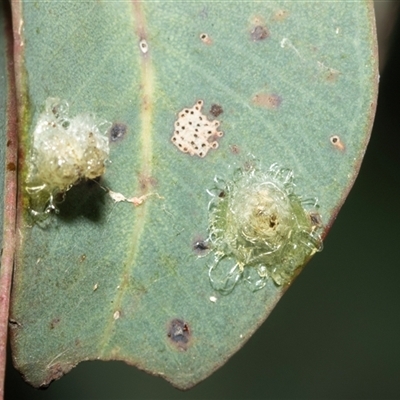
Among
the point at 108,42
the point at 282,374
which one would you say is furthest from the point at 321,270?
the point at 108,42

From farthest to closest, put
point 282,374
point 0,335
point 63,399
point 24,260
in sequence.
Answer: point 282,374
point 63,399
point 24,260
point 0,335

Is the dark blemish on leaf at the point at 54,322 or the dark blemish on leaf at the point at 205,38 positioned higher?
the dark blemish on leaf at the point at 205,38

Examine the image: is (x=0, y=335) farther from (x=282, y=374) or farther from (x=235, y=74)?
(x=282, y=374)

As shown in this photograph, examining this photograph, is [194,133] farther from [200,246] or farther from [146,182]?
[200,246]

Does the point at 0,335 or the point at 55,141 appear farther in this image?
the point at 55,141

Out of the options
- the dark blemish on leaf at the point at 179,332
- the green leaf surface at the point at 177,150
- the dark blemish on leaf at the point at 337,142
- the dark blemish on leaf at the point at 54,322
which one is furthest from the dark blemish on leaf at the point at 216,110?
the dark blemish on leaf at the point at 54,322

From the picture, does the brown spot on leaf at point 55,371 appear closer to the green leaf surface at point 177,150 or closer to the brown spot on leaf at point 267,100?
the green leaf surface at point 177,150
